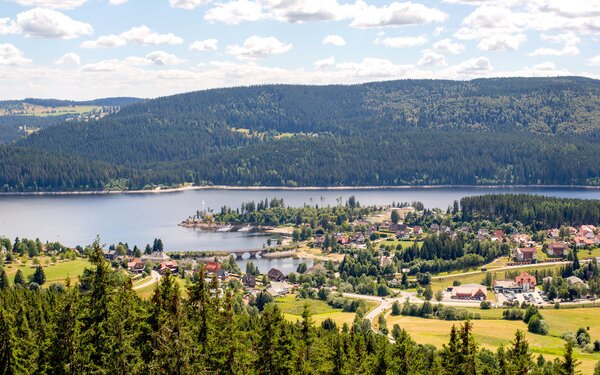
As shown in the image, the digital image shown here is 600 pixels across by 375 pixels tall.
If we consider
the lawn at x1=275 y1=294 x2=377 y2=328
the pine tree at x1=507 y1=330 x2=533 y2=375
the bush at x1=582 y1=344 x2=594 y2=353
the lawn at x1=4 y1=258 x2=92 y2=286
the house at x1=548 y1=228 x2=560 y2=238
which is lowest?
the bush at x1=582 y1=344 x2=594 y2=353

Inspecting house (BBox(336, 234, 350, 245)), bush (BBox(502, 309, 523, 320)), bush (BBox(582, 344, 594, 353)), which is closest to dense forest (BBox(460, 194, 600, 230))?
house (BBox(336, 234, 350, 245))

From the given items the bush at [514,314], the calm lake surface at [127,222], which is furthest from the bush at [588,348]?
the calm lake surface at [127,222]

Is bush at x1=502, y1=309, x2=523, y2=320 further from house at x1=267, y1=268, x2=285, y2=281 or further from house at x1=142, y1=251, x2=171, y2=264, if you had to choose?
house at x1=142, y1=251, x2=171, y2=264

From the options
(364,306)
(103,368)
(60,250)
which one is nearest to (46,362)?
(103,368)

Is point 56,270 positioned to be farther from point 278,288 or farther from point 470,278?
point 470,278

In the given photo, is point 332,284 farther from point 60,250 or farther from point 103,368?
point 103,368

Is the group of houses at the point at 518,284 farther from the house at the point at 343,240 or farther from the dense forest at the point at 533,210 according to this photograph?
the dense forest at the point at 533,210

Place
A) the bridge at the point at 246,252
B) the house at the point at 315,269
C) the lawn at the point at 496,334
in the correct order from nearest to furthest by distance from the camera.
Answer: the lawn at the point at 496,334, the house at the point at 315,269, the bridge at the point at 246,252
